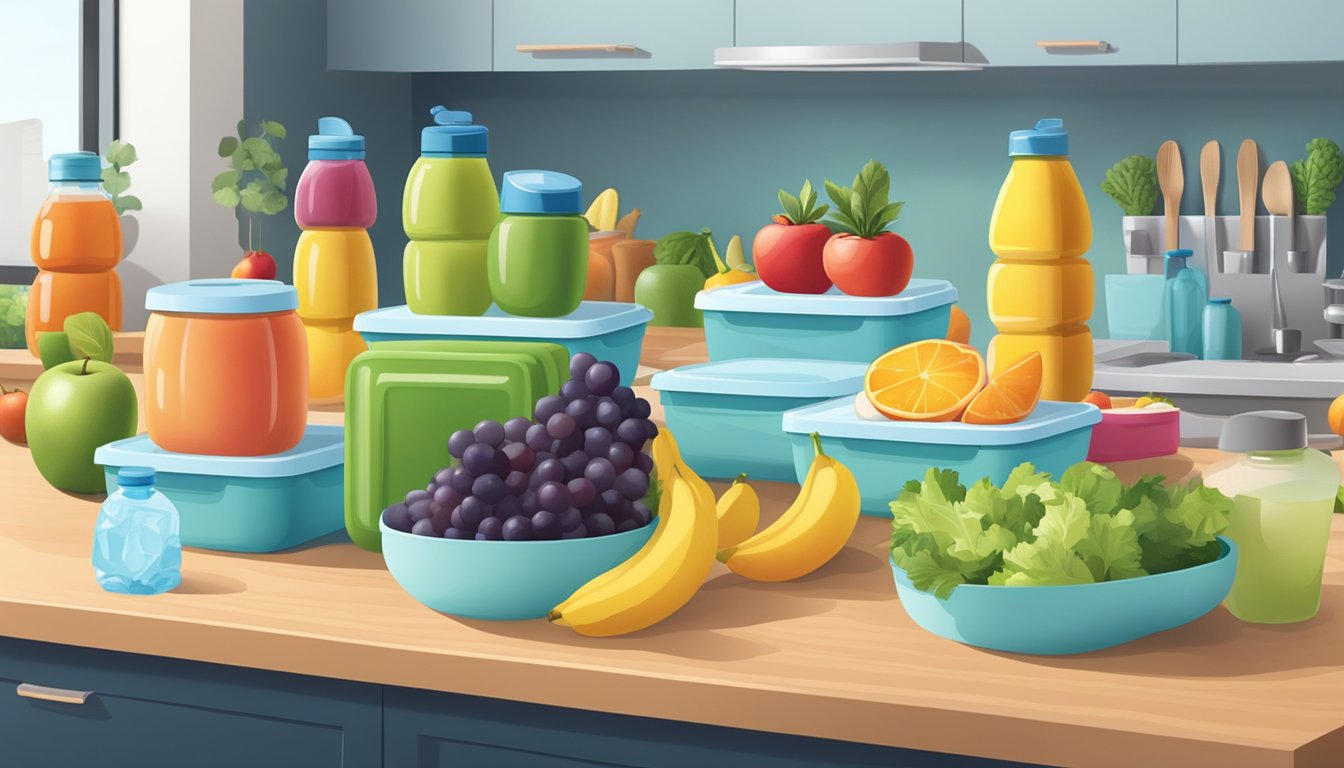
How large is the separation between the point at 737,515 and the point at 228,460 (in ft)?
1.38

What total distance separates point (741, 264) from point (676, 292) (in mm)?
491

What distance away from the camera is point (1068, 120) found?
383cm

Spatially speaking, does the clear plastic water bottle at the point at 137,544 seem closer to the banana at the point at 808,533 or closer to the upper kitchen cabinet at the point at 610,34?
the banana at the point at 808,533

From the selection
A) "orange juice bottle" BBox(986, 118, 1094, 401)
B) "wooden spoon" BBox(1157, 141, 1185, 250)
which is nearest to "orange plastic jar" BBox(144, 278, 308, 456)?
"orange juice bottle" BBox(986, 118, 1094, 401)

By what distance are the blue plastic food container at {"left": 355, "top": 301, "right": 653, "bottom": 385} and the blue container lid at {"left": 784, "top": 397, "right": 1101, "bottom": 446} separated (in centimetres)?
21

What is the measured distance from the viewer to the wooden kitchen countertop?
90 cm

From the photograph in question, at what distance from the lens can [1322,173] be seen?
3512 millimetres

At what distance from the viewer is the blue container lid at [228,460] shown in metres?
1.28

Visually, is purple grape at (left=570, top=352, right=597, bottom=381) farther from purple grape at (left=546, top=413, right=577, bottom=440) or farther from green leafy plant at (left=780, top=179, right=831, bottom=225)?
green leafy plant at (left=780, top=179, right=831, bottom=225)

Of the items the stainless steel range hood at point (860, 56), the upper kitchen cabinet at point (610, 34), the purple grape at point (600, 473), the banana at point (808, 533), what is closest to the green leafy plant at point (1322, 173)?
the stainless steel range hood at point (860, 56)

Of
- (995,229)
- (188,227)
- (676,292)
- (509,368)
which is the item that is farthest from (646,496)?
(188,227)

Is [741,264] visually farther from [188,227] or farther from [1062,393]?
[1062,393]

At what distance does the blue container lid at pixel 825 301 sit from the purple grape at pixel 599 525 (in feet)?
1.92

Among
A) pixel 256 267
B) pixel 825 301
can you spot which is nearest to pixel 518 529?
pixel 825 301
